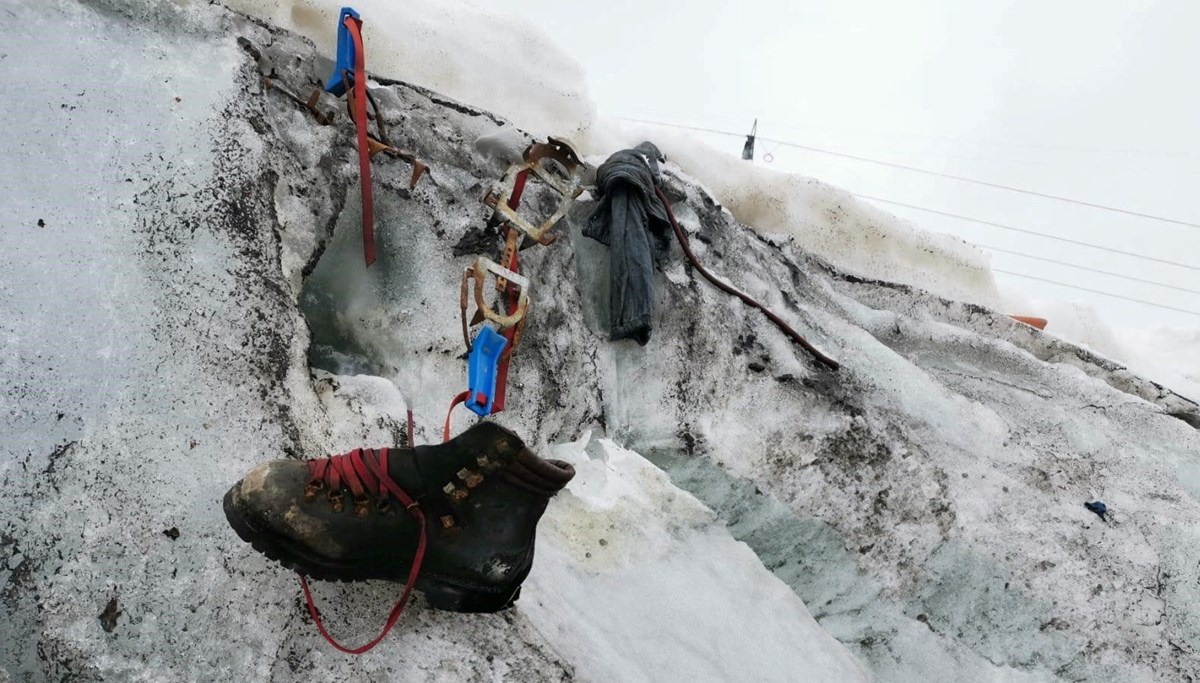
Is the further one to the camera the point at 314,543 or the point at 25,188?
the point at 25,188

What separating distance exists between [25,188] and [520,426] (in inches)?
63.7

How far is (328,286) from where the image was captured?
2801 millimetres

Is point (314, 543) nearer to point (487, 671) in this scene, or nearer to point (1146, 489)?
point (487, 671)

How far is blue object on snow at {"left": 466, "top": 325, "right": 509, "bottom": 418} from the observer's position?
2.35m

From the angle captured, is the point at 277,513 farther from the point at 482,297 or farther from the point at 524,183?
the point at 524,183

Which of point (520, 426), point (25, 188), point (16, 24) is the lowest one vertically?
point (520, 426)

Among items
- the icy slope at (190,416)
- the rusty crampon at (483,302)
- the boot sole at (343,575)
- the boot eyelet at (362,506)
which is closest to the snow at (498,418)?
the icy slope at (190,416)

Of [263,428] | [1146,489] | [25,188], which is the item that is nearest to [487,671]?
[263,428]

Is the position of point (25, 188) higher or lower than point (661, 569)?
higher

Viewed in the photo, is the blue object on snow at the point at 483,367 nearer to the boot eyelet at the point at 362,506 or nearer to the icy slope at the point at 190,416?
the icy slope at the point at 190,416

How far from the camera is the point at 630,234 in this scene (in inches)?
133

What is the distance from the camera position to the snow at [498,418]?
75.3 inches

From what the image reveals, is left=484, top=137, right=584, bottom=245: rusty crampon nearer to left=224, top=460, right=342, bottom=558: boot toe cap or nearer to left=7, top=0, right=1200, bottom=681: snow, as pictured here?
left=7, top=0, right=1200, bottom=681: snow

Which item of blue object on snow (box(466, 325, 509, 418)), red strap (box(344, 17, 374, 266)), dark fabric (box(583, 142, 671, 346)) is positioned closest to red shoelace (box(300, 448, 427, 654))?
blue object on snow (box(466, 325, 509, 418))
